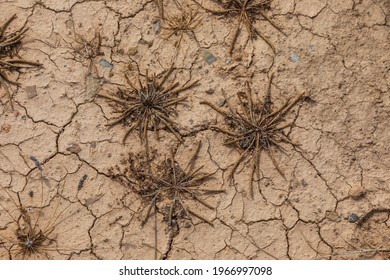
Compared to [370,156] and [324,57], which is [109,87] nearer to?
[324,57]

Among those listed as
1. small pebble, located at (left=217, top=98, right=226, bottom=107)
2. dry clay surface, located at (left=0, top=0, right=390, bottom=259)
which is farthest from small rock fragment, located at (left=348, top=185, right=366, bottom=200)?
small pebble, located at (left=217, top=98, right=226, bottom=107)

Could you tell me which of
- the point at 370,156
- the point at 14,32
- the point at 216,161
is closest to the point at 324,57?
the point at 370,156

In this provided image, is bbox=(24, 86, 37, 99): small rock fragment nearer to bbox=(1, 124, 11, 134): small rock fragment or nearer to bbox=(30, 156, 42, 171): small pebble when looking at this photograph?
bbox=(1, 124, 11, 134): small rock fragment

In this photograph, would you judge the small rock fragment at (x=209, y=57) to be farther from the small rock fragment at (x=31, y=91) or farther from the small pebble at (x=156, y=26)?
the small rock fragment at (x=31, y=91)

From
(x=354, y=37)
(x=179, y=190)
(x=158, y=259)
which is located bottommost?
(x=158, y=259)

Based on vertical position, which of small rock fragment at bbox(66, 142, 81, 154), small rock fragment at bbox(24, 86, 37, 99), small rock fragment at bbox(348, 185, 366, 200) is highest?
small rock fragment at bbox(24, 86, 37, 99)

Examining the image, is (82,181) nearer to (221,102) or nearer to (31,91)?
(31,91)

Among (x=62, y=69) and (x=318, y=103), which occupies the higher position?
(x=62, y=69)

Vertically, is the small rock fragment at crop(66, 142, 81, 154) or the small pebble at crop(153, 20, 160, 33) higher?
the small pebble at crop(153, 20, 160, 33)
